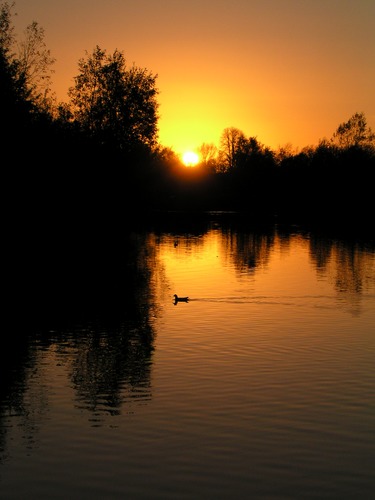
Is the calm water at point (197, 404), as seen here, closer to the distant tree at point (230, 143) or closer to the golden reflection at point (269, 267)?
the golden reflection at point (269, 267)

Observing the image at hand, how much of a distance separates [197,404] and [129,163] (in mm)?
64478

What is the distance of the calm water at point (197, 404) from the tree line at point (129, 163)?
21961 mm

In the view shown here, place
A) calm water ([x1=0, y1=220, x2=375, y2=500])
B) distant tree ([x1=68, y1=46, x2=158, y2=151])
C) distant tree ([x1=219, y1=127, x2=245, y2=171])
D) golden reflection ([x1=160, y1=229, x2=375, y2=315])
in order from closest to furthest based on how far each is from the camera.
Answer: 1. calm water ([x1=0, y1=220, x2=375, y2=500])
2. golden reflection ([x1=160, y1=229, x2=375, y2=315])
3. distant tree ([x1=68, y1=46, x2=158, y2=151])
4. distant tree ([x1=219, y1=127, x2=245, y2=171])

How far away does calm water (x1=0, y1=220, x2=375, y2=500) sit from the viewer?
13141mm

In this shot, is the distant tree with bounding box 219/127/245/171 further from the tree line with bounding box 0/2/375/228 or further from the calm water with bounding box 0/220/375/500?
the calm water with bounding box 0/220/375/500

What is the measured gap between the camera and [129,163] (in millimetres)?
80250

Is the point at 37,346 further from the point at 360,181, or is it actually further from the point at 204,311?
the point at 360,181

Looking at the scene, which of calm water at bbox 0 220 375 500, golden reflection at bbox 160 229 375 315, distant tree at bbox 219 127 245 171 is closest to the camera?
calm water at bbox 0 220 375 500

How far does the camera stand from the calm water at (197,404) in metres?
13.1

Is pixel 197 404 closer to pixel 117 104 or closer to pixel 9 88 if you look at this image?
pixel 9 88

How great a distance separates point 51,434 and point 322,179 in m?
129

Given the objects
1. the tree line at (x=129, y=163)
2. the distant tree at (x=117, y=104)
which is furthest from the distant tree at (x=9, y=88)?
the distant tree at (x=117, y=104)

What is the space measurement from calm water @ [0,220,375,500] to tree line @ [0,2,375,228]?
72.1 ft

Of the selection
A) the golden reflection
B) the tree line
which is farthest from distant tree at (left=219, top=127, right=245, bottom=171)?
the golden reflection
